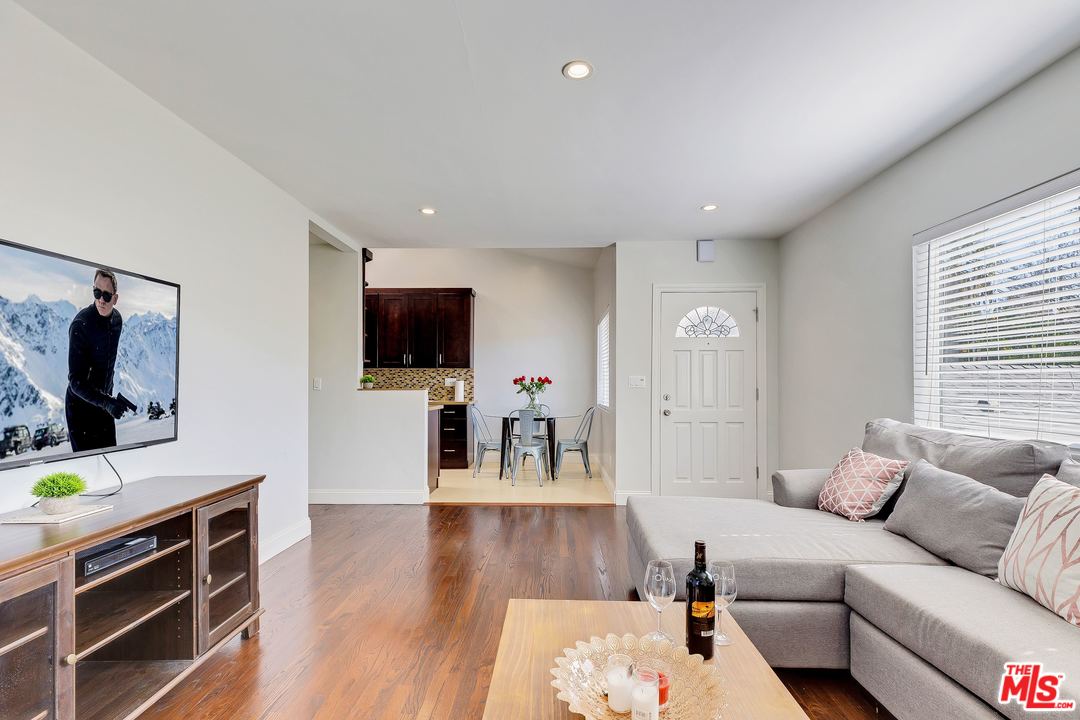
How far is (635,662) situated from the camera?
1.35 metres

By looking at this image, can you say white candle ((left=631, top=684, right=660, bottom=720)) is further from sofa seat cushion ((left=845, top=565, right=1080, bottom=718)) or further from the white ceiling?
the white ceiling

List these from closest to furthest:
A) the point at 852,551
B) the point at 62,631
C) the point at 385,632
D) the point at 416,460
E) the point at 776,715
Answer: the point at 776,715 < the point at 62,631 < the point at 852,551 < the point at 385,632 < the point at 416,460

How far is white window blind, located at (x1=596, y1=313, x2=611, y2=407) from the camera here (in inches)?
243

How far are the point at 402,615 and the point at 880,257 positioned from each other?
3509 mm

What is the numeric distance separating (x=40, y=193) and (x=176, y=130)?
88 cm

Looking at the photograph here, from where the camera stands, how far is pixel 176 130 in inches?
105

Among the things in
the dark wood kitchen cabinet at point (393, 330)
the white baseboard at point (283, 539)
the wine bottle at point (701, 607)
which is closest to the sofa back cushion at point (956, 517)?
the wine bottle at point (701, 607)

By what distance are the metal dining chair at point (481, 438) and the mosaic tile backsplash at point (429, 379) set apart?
339mm

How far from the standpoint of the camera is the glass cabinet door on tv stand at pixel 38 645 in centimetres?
138

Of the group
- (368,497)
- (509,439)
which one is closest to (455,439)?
(509,439)

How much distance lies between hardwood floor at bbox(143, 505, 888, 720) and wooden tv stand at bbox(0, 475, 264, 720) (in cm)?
19

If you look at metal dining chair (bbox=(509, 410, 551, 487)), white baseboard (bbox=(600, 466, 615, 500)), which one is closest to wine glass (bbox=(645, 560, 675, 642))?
white baseboard (bbox=(600, 466, 615, 500))

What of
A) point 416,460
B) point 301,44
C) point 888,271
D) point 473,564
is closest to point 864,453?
point 888,271

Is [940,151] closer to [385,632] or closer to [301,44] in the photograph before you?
[301,44]
